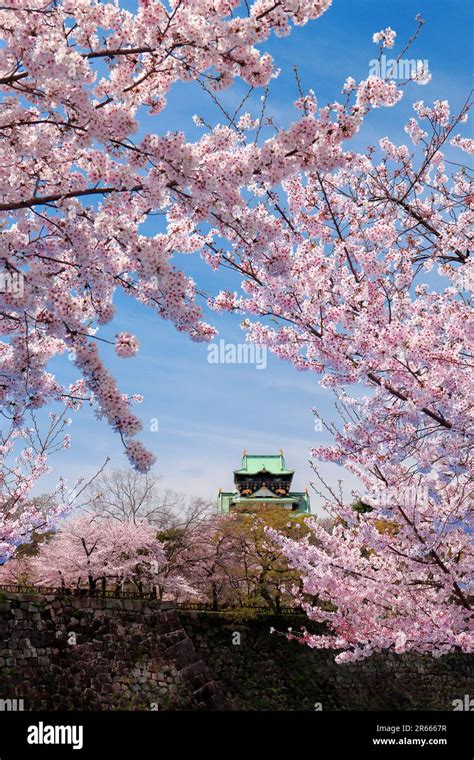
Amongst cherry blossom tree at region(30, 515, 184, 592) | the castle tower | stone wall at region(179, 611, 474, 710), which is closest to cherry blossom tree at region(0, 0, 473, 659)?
stone wall at region(179, 611, 474, 710)

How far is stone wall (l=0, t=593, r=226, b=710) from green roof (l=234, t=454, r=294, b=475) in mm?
28513

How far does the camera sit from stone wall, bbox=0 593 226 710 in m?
13.3

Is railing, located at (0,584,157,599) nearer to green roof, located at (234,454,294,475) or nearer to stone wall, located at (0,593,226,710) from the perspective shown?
stone wall, located at (0,593,226,710)

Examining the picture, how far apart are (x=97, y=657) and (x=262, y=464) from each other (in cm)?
3233

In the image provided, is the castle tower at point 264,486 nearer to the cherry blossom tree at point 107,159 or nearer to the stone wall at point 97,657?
Answer: the stone wall at point 97,657

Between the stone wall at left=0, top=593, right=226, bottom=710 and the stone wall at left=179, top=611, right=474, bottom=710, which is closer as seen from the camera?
the stone wall at left=0, top=593, right=226, bottom=710

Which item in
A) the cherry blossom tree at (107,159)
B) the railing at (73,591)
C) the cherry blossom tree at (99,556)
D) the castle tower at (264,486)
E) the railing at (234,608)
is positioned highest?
the castle tower at (264,486)

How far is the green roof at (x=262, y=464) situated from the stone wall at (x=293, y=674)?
22.8 metres

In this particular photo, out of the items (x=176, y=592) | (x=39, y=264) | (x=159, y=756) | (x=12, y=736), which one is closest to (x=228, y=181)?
(x=39, y=264)

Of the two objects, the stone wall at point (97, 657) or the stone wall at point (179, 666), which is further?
the stone wall at point (179, 666)

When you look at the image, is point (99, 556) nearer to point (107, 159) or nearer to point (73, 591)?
point (73, 591)

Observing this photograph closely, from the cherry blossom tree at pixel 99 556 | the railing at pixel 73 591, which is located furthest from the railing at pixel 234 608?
the railing at pixel 73 591

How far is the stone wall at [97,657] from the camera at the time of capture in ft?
43.7

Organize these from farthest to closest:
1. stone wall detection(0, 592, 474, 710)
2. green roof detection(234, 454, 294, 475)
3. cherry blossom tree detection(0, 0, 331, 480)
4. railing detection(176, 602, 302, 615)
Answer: green roof detection(234, 454, 294, 475) < railing detection(176, 602, 302, 615) < stone wall detection(0, 592, 474, 710) < cherry blossom tree detection(0, 0, 331, 480)
